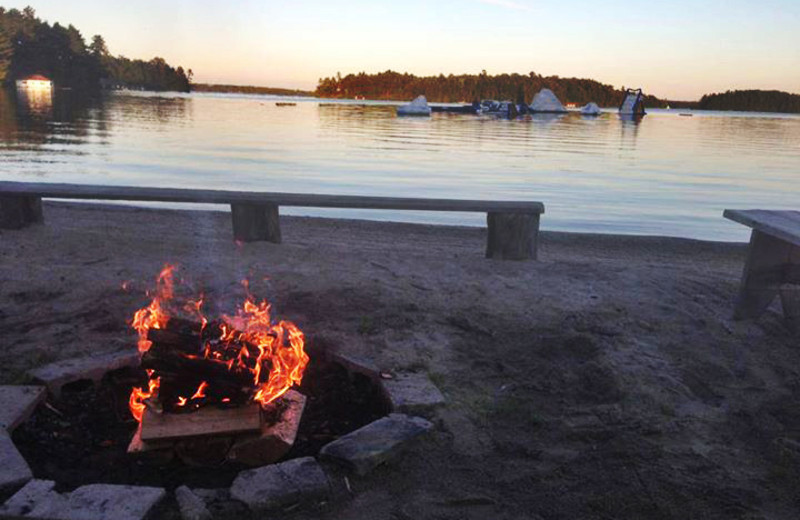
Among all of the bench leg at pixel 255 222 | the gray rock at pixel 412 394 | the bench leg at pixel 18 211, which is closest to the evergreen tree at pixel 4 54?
the bench leg at pixel 18 211

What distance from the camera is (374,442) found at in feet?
10.6

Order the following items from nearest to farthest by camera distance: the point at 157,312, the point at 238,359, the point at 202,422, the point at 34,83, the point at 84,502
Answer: the point at 84,502
the point at 202,422
the point at 238,359
the point at 157,312
the point at 34,83

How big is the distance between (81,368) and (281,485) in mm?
1779

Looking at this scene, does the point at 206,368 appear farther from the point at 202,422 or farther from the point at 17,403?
the point at 17,403

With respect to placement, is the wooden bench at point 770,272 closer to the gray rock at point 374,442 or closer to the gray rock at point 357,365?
the gray rock at point 357,365

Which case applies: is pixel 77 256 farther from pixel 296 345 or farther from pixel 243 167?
pixel 243 167

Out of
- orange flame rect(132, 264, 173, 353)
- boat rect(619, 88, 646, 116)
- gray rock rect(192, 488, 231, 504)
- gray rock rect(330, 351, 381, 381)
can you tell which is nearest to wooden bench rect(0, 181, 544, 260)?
orange flame rect(132, 264, 173, 353)

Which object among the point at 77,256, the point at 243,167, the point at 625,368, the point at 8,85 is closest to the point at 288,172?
the point at 243,167

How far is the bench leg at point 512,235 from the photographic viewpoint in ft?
23.6

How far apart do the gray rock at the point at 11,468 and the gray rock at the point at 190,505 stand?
711 mm

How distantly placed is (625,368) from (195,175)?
17605 millimetres

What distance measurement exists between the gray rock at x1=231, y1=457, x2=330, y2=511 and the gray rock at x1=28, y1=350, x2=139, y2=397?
1.52 meters

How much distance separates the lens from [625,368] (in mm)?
4414

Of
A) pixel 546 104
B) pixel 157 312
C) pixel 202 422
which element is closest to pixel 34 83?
pixel 546 104
